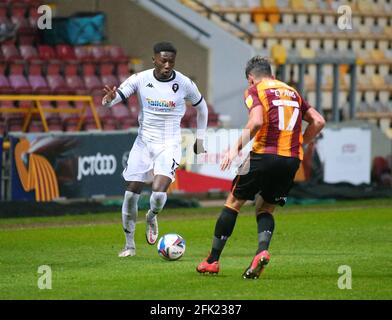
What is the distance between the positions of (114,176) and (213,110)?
5246 millimetres

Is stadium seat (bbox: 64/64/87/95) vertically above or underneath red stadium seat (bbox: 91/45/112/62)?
underneath

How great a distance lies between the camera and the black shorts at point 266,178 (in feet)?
37.8

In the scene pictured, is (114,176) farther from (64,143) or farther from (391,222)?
(391,222)

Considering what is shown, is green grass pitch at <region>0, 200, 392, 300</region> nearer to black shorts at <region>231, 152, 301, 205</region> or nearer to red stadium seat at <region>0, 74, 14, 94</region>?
black shorts at <region>231, 152, 301, 205</region>

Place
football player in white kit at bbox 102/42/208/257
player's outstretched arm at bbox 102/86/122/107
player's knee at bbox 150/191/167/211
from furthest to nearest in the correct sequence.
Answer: football player in white kit at bbox 102/42/208/257
player's knee at bbox 150/191/167/211
player's outstretched arm at bbox 102/86/122/107

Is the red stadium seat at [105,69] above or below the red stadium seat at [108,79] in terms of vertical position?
above

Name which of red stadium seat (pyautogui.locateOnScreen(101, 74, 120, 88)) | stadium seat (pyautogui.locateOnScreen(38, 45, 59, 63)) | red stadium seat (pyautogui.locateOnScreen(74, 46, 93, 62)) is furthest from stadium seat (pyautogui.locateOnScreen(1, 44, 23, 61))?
red stadium seat (pyautogui.locateOnScreen(101, 74, 120, 88))

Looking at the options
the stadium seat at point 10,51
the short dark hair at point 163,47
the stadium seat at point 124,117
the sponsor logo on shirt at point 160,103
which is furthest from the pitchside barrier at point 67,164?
the short dark hair at point 163,47

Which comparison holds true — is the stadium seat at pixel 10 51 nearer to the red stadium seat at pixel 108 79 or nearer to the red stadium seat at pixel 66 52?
the red stadium seat at pixel 66 52

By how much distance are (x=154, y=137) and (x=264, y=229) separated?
10.2ft

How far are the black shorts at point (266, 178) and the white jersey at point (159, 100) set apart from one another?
2.88m

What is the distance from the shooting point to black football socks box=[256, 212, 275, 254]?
1151 cm

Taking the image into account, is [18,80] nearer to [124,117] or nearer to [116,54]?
[124,117]

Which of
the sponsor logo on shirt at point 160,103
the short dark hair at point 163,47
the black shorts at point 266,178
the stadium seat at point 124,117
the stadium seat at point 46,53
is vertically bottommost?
the black shorts at point 266,178
